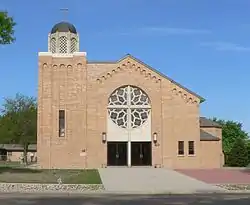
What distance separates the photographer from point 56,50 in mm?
49531

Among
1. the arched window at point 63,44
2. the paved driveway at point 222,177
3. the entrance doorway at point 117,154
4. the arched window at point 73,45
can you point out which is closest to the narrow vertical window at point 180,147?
the entrance doorway at point 117,154

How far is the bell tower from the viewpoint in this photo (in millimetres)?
47031

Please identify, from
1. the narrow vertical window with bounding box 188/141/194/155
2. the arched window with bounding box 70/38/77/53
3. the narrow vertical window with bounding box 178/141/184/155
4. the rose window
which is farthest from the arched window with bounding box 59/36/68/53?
the narrow vertical window with bounding box 188/141/194/155

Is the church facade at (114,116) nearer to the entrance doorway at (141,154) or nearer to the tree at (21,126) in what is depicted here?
the entrance doorway at (141,154)

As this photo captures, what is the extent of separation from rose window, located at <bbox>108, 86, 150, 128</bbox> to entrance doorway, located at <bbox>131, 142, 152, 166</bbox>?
201cm

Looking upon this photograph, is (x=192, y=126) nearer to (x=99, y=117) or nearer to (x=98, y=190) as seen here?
(x=99, y=117)

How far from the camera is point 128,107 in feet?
160

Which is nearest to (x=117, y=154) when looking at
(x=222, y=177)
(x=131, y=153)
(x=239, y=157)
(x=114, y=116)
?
(x=131, y=153)

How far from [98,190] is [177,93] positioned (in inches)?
1073

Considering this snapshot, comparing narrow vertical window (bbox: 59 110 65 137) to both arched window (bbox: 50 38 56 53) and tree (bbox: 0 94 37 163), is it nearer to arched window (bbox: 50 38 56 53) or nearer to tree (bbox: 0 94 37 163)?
arched window (bbox: 50 38 56 53)

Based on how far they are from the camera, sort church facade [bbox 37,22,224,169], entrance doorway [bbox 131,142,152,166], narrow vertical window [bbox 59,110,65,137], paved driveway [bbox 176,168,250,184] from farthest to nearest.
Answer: entrance doorway [bbox 131,142,152,166], narrow vertical window [bbox 59,110,65,137], church facade [bbox 37,22,224,169], paved driveway [bbox 176,168,250,184]

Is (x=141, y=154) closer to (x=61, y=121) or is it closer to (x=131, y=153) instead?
(x=131, y=153)

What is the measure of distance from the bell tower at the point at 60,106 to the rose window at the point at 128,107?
306 cm

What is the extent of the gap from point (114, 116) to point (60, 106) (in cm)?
539
